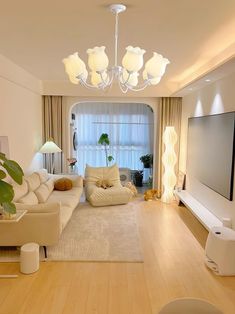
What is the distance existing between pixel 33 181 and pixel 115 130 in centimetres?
392

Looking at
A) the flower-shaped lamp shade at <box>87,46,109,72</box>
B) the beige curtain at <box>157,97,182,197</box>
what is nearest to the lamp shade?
the beige curtain at <box>157,97,182,197</box>

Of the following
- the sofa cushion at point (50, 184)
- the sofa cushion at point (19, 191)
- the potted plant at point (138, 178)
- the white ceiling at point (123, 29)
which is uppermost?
the white ceiling at point (123, 29)

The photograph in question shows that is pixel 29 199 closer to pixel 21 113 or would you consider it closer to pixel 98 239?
pixel 98 239

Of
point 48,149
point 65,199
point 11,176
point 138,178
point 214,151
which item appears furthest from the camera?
point 138,178

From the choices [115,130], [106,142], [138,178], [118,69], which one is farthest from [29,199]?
[115,130]

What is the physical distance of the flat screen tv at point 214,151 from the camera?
11.7 feet

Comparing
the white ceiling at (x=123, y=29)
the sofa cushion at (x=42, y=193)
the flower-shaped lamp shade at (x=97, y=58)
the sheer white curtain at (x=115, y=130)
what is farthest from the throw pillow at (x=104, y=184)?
the flower-shaped lamp shade at (x=97, y=58)

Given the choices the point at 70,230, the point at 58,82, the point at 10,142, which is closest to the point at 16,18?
the point at 10,142

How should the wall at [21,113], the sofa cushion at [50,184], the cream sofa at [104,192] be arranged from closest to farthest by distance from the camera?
1. the wall at [21,113]
2. the sofa cushion at [50,184]
3. the cream sofa at [104,192]

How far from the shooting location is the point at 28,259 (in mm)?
3113

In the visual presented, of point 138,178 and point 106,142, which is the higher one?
point 106,142

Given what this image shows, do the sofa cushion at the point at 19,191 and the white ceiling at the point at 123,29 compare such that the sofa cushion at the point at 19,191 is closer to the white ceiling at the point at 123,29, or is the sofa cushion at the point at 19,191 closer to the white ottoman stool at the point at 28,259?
the white ottoman stool at the point at 28,259

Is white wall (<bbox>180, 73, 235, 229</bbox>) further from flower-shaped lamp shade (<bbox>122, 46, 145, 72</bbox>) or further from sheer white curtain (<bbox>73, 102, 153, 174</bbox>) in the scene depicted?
sheer white curtain (<bbox>73, 102, 153, 174</bbox>)

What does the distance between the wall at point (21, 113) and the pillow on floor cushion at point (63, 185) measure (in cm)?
62
